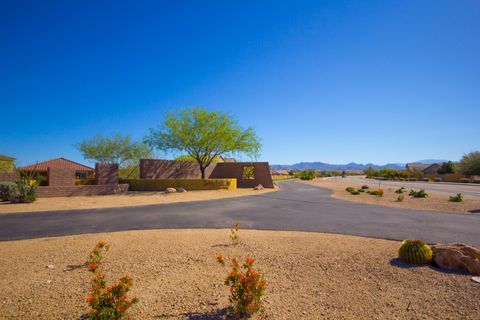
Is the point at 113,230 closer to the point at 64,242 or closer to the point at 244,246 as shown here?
the point at 64,242

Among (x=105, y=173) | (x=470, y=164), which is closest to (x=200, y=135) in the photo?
(x=105, y=173)

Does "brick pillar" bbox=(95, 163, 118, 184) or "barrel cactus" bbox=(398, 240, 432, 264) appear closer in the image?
"barrel cactus" bbox=(398, 240, 432, 264)

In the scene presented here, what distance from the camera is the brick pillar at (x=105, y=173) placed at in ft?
74.6

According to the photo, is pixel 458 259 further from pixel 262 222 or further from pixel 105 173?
pixel 105 173

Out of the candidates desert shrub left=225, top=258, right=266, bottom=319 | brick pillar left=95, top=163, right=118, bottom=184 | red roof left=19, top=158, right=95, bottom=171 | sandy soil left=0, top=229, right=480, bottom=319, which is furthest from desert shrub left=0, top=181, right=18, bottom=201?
red roof left=19, top=158, right=95, bottom=171

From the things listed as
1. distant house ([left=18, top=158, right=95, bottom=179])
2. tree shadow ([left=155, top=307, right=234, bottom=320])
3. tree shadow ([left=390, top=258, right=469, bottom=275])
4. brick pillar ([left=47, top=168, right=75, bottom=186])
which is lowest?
tree shadow ([left=390, top=258, right=469, bottom=275])

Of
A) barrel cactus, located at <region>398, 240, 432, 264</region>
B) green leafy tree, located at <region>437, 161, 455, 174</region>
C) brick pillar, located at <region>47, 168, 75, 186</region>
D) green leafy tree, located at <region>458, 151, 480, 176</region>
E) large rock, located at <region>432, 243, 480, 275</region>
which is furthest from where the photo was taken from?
green leafy tree, located at <region>437, 161, 455, 174</region>

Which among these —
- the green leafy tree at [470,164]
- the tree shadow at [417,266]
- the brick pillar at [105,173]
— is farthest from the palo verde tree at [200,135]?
the green leafy tree at [470,164]

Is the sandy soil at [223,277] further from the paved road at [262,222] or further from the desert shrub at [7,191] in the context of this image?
the desert shrub at [7,191]

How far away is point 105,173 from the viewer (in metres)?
23.0

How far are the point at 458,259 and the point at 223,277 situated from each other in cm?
517

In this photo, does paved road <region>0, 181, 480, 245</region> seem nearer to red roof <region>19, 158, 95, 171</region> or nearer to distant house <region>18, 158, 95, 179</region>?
distant house <region>18, 158, 95, 179</region>

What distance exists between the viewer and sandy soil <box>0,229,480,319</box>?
4.28 meters

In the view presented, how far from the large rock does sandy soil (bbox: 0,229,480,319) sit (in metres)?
0.35
